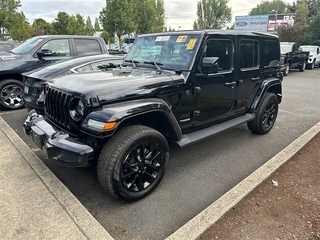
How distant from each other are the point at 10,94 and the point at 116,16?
2304 centimetres

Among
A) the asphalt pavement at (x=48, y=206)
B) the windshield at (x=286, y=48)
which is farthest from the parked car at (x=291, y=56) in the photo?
the asphalt pavement at (x=48, y=206)

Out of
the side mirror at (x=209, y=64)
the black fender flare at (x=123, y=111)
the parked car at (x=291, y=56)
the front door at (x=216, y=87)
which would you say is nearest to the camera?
the black fender flare at (x=123, y=111)

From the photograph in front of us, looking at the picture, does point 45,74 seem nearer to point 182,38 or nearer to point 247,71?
point 182,38

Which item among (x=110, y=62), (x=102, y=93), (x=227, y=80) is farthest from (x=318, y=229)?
(x=110, y=62)

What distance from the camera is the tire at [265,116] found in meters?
4.47

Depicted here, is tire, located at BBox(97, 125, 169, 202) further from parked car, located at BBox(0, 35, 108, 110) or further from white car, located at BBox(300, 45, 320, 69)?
white car, located at BBox(300, 45, 320, 69)

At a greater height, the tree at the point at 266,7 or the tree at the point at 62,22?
the tree at the point at 266,7

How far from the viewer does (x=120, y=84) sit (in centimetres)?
259

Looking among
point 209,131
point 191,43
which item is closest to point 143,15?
point 191,43

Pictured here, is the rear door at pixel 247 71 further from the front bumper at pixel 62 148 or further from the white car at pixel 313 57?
the white car at pixel 313 57

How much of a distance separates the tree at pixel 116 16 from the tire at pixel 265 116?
972 inches

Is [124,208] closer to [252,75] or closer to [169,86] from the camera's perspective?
[169,86]

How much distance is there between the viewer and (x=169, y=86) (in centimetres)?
291

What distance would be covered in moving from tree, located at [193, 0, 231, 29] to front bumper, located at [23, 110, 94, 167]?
46.1m
